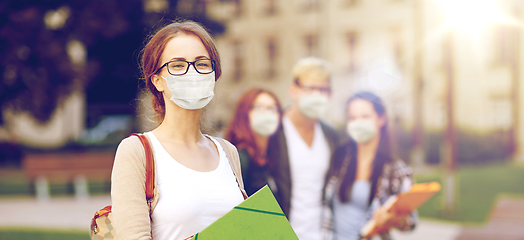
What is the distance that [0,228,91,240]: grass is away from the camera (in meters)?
6.29

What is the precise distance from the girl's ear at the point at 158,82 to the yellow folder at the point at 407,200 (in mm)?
1913

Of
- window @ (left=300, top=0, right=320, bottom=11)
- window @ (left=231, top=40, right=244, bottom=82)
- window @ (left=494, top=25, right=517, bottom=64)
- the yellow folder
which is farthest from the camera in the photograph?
window @ (left=494, top=25, right=517, bottom=64)

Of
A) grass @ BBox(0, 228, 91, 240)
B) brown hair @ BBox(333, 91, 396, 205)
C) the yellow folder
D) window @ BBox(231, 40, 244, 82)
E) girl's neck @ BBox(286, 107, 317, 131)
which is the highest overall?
window @ BBox(231, 40, 244, 82)

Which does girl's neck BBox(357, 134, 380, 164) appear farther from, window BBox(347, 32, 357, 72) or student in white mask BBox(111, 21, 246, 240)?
window BBox(347, 32, 357, 72)

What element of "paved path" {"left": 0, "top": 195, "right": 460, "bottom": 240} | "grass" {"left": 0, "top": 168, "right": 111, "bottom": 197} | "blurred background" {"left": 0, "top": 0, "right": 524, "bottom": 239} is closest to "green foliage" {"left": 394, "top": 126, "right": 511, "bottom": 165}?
"blurred background" {"left": 0, "top": 0, "right": 524, "bottom": 239}

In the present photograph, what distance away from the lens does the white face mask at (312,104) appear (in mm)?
3703

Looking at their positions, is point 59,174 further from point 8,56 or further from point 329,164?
point 329,164

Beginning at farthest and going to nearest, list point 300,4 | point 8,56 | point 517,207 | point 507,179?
1. point 300,4
2. point 507,179
3. point 8,56
4. point 517,207

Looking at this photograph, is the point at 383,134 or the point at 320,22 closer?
the point at 383,134

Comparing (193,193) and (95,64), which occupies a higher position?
(95,64)

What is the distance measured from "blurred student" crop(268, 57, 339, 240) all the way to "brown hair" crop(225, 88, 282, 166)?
0.35 ft

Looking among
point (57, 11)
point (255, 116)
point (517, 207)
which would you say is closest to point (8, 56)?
point (57, 11)

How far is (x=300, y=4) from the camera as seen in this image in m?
15.2

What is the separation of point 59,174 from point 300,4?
8598 mm
